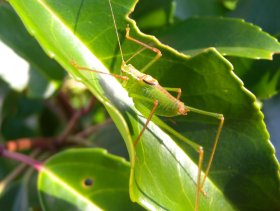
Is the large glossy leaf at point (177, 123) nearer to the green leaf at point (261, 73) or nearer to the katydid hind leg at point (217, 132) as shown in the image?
the katydid hind leg at point (217, 132)

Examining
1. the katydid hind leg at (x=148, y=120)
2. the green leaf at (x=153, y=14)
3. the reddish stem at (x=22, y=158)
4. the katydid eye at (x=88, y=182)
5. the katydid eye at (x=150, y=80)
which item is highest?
the green leaf at (x=153, y=14)

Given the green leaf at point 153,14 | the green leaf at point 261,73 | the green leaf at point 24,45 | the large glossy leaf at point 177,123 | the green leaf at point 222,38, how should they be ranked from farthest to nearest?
the green leaf at point 153,14, the green leaf at point 24,45, the green leaf at point 261,73, the green leaf at point 222,38, the large glossy leaf at point 177,123

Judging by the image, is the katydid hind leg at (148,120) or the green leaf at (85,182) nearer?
the katydid hind leg at (148,120)

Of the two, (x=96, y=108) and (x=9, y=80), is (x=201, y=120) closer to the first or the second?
(x=9, y=80)

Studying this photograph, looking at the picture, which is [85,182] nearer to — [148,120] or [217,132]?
[148,120]

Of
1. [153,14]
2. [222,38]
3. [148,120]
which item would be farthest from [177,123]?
[153,14]

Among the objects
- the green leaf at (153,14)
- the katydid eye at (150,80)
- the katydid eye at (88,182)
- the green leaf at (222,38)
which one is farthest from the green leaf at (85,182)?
the green leaf at (153,14)

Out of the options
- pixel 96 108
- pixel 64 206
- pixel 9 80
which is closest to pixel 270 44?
pixel 64 206

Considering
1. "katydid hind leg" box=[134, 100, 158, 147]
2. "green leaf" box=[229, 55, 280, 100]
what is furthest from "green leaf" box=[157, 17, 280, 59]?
"katydid hind leg" box=[134, 100, 158, 147]
